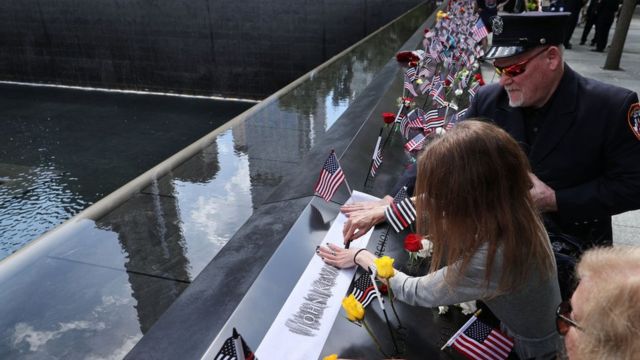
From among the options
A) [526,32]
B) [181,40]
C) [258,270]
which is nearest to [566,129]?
[526,32]

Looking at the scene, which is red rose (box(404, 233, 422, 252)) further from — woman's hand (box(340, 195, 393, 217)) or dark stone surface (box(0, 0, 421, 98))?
dark stone surface (box(0, 0, 421, 98))

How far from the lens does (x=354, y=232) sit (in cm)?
254

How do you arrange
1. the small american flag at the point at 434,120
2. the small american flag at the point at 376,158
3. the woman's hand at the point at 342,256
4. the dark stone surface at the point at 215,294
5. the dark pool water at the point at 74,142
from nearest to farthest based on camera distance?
the dark stone surface at the point at 215,294, the woman's hand at the point at 342,256, the small american flag at the point at 376,158, the small american flag at the point at 434,120, the dark pool water at the point at 74,142

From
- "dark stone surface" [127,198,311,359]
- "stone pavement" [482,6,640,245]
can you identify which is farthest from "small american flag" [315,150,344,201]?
"stone pavement" [482,6,640,245]

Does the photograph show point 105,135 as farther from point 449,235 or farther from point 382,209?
point 449,235

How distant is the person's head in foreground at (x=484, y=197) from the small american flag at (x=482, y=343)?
274 mm

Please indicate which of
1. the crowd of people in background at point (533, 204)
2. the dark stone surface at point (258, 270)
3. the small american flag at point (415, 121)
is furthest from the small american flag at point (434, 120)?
the crowd of people in background at point (533, 204)

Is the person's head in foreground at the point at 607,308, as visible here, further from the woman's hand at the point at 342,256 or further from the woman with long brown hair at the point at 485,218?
the woman's hand at the point at 342,256

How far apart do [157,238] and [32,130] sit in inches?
492

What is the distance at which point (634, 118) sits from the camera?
83.5 inches

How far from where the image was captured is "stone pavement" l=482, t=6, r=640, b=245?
3615 mm

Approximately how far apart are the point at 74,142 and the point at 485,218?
12574 millimetres

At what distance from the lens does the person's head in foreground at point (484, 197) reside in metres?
1.58

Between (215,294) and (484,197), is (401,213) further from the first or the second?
(215,294)
